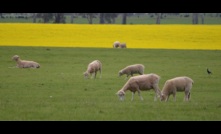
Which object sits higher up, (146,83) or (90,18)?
(146,83)

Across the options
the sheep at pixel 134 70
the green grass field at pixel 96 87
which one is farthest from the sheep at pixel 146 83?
the sheep at pixel 134 70

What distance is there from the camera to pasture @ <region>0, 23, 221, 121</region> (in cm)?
1448

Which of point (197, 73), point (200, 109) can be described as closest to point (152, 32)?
point (197, 73)

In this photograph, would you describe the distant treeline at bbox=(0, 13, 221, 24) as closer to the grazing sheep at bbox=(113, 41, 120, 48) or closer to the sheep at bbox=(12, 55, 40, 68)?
the grazing sheep at bbox=(113, 41, 120, 48)

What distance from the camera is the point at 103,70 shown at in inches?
1261

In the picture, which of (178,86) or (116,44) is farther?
(116,44)

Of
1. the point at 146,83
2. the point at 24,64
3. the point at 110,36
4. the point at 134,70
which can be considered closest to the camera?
the point at 146,83

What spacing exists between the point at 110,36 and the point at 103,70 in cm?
2179

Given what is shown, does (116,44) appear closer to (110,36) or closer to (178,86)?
(110,36)

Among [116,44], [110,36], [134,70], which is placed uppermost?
[134,70]

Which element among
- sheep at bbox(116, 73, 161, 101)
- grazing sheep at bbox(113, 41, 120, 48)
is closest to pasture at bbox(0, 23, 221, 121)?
sheep at bbox(116, 73, 161, 101)

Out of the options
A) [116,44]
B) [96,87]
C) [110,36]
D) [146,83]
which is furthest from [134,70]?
[110,36]

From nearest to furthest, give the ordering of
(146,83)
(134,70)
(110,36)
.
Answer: (146,83), (134,70), (110,36)
